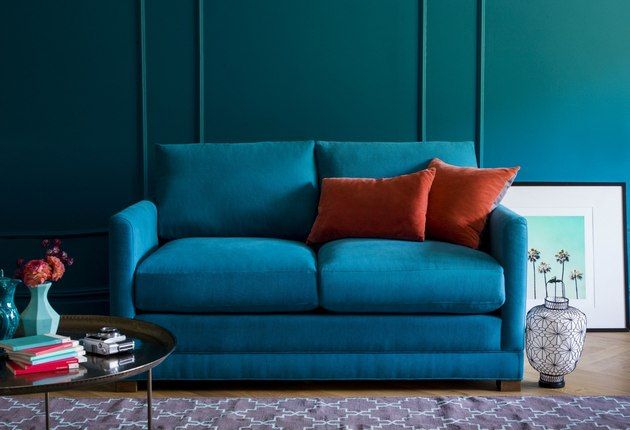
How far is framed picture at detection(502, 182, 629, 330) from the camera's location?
160 inches

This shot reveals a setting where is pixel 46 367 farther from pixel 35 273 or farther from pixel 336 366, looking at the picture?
pixel 336 366

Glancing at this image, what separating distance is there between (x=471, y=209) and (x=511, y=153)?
102 centimetres

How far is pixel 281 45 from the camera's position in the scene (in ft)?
13.9

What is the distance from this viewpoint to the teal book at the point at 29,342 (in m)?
2.13

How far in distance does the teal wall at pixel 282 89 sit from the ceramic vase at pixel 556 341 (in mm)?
1263

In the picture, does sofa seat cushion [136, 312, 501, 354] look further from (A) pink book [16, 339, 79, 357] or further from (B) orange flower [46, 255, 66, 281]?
(A) pink book [16, 339, 79, 357]

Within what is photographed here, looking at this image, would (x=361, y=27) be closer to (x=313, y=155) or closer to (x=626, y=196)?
(x=313, y=155)

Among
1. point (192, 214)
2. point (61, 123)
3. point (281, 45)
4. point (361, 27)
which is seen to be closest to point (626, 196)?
point (361, 27)

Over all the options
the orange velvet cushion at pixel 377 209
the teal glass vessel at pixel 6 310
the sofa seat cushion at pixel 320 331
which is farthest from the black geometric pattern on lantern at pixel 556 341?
the teal glass vessel at pixel 6 310

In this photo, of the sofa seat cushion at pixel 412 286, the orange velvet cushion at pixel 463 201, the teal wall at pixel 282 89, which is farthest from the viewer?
the teal wall at pixel 282 89

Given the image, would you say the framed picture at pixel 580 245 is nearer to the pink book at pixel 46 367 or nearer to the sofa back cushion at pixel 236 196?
the sofa back cushion at pixel 236 196

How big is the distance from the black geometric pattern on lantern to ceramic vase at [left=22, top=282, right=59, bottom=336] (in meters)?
1.84

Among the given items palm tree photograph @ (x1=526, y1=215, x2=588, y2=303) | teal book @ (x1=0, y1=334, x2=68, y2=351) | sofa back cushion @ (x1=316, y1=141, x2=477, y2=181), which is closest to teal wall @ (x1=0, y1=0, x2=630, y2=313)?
palm tree photograph @ (x1=526, y1=215, x2=588, y2=303)

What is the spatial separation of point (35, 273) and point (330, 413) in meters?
1.10
